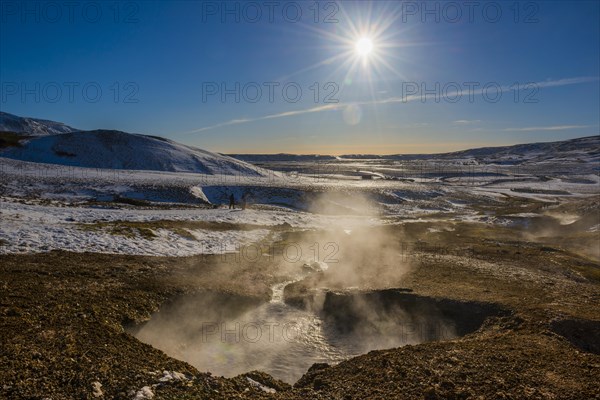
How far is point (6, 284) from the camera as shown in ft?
42.7

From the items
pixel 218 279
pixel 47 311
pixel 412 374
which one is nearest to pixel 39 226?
pixel 218 279

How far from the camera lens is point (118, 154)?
78.6 m

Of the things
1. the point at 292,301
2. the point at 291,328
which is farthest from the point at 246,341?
the point at 292,301

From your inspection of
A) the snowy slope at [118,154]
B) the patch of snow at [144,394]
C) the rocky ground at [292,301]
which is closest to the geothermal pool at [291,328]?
the rocky ground at [292,301]

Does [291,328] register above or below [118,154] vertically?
below

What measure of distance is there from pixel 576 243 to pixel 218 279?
30362 mm

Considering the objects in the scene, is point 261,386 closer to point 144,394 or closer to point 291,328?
point 144,394

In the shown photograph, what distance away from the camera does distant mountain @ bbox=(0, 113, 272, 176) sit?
2795 inches

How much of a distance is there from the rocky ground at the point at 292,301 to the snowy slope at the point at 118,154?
61.9 metres

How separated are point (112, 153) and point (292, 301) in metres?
73.4

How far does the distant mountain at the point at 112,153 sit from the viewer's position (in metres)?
71.0

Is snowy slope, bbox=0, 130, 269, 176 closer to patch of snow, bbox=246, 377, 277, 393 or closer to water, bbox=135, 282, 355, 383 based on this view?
water, bbox=135, 282, 355, 383

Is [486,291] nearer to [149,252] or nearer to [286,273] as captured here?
[286,273]

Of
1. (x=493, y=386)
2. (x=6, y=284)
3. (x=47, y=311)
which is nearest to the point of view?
(x=493, y=386)
